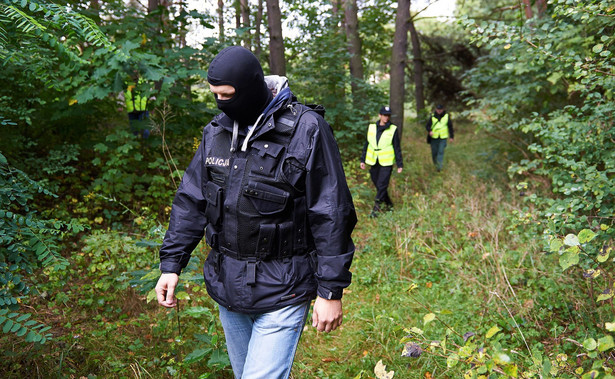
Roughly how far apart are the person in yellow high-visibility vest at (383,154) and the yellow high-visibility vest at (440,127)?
378 cm

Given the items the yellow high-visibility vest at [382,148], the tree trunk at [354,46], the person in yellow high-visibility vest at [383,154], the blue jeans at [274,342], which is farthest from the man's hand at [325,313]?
the tree trunk at [354,46]

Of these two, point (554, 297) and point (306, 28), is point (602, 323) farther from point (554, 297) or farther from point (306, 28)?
point (306, 28)

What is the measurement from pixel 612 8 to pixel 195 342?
4106 mm

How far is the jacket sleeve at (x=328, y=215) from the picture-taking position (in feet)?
6.22

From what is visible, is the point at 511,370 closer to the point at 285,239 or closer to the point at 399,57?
the point at 285,239

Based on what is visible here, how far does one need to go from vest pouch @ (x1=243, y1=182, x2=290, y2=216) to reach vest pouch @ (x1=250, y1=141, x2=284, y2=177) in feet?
0.20

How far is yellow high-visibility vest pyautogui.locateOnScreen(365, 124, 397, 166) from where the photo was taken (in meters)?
7.73

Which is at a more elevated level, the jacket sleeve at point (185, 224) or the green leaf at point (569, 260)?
the jacket sleeve at point (185, 224)

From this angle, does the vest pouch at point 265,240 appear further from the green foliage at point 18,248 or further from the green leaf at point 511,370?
the green foliage at point 18,248

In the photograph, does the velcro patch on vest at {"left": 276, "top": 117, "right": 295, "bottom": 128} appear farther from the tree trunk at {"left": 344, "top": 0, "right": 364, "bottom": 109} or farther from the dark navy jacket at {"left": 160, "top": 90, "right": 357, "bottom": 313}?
the tree trunk at {"left": 344, "top": 0, "right": 364, "bottom": 109}

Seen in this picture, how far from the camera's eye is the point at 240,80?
1.96m

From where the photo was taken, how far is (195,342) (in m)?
3.55

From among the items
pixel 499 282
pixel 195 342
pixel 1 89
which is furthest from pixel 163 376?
pixel 1 89

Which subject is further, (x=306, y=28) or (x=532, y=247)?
(x=306, y=28)
